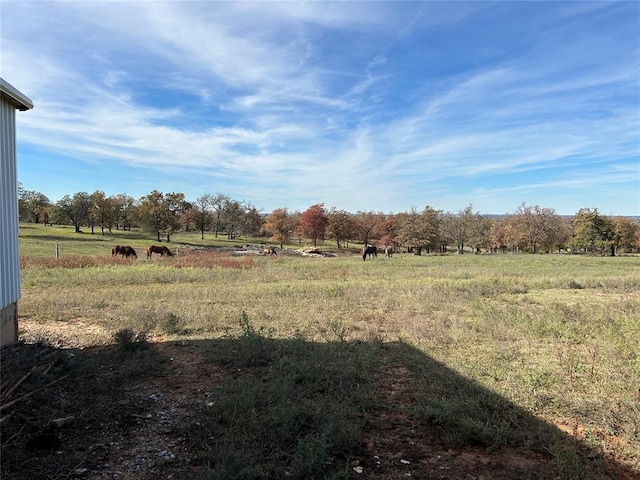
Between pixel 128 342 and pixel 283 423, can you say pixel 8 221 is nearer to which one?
pixel 128 342

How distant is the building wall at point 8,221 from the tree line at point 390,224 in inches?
1709

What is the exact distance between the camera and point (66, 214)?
5641 cm

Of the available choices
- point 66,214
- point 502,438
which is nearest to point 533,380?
point 502,438

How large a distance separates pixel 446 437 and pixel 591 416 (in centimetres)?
169

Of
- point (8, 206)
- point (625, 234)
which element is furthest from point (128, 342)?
point (625, 234)

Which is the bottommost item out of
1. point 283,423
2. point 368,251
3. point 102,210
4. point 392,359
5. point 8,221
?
point 392,359

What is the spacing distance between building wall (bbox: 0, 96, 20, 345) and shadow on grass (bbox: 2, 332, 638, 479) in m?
0.63

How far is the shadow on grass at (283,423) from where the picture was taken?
329 centimetres

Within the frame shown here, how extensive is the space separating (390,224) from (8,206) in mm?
54107

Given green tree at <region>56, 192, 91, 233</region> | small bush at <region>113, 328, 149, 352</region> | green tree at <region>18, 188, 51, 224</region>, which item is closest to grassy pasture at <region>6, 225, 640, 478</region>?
small bush at <region>113, 328, 149, 352</region>

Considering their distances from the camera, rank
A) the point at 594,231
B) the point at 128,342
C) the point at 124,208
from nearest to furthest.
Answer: the point at 128,342 < the point at 594,231 < the point at 124,208

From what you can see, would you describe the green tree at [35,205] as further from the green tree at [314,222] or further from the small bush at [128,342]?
the small bush at [128,342]

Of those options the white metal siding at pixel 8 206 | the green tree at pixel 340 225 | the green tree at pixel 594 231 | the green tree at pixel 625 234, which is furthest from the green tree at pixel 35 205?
the green tree at pixel 625 234

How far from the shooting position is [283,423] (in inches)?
152
